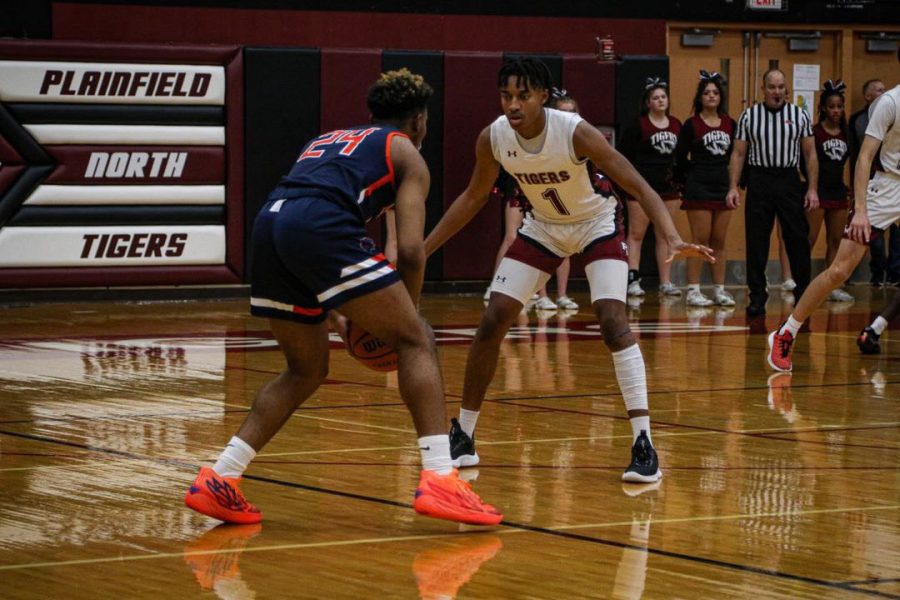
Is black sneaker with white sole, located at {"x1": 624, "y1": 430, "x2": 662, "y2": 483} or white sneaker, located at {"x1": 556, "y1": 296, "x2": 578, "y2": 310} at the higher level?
white sneaker, located at {"x1": 556, "y1": 296, "x2": 578, "y2": 310}

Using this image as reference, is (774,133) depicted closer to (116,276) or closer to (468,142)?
(468,142)

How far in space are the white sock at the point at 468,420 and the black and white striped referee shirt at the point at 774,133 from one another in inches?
302

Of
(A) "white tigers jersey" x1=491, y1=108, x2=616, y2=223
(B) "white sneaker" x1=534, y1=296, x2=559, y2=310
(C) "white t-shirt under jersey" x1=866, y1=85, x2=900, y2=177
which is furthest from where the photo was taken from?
(B) "white sneaker" x1=534, y1=296, x2=559, y2=310

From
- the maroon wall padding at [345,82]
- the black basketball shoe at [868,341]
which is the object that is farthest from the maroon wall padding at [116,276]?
the black basketball shoe at [868,341]

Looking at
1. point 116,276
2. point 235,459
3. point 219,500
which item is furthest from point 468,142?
point 219,500

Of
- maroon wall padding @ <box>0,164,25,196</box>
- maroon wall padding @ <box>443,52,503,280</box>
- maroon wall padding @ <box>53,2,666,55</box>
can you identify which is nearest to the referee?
maroon wall padding @ <box>443,52,503,280</box>

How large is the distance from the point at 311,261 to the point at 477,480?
1395mm

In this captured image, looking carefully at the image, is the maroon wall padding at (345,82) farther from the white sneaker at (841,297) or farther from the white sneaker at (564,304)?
the white sneaker at (841,297)

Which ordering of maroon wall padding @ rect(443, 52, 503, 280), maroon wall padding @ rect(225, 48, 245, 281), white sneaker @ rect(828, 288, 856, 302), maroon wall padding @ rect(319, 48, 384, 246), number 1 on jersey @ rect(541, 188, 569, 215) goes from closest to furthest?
number 1 on jersey @ rect(541, 188, 569, 215) < maroon wall padding @ rect(225, 48, 245, 281) < maroon wall padding @ rect(319, 48, 384, 246) < white sneaker @ rect(828, 288, 856, 302) < maroon wall padding @ rect(443, 52, 503, 280)

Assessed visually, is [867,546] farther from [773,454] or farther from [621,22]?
[621,22]

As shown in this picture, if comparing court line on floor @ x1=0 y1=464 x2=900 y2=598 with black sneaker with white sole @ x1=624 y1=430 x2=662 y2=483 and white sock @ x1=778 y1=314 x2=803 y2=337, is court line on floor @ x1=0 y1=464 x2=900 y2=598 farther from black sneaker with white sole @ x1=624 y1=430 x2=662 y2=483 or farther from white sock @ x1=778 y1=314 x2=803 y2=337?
white sock @ x1=778 y1=314 x2=803 y2=337

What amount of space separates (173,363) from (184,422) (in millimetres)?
2552

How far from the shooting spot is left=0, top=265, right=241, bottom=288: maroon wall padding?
14.2 m

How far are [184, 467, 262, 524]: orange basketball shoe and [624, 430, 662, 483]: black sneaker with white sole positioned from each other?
1.59 metres
